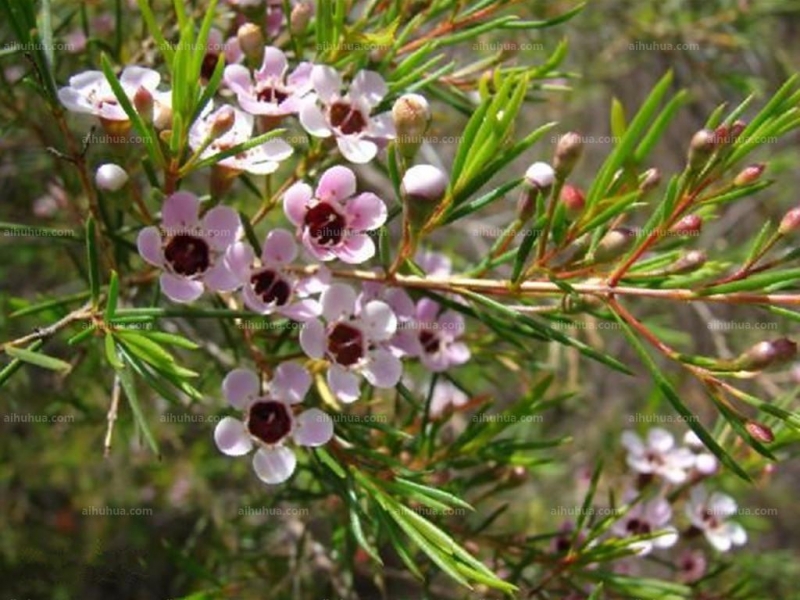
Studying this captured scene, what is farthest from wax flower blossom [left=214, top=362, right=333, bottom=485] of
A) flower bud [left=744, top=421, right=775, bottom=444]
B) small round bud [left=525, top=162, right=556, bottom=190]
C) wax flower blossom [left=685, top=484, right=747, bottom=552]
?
wax flower blossom [left=685, top=484, right=747, bottom=552]

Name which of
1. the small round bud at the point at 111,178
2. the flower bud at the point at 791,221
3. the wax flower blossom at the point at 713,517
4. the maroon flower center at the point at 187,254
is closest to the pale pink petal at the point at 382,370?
the maroon flower center at the point at 187,254

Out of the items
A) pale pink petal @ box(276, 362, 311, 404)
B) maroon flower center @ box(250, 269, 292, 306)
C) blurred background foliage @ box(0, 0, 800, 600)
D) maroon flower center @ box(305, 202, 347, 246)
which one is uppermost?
maroon flower center @ box(305, 202, 347, 246)

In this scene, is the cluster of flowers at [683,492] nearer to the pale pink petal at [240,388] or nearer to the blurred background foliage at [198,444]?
the blurred background foliage at [198,444]

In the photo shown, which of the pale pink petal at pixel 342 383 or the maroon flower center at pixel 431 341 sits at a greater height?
the pale pink petal at pixel 342 383

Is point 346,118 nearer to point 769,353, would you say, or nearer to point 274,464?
point 274,464

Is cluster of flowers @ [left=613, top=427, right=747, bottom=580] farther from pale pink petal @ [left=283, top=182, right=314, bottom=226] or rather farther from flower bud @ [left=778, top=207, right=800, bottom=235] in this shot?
pale pink petal @ [left=283, top=182, right=314, bottom=226]

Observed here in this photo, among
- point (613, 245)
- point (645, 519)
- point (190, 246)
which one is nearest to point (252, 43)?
point (190, 246)

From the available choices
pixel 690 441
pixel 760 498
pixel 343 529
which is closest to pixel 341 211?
pixel 343 529
